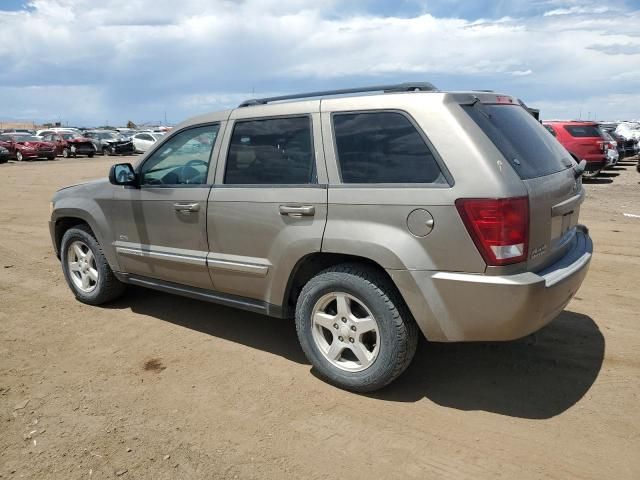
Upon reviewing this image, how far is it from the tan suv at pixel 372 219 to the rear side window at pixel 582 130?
12.9 m

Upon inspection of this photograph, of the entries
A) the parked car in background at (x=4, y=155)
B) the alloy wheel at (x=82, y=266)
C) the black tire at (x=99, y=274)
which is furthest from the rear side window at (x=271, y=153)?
the parked car in background at (x=4, y=155)

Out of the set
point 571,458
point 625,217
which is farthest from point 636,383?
point 625,217

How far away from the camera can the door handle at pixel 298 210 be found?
348 centimetres

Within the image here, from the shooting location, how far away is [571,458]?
2.79m

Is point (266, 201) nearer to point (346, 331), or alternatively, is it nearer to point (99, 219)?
point (346, 331)

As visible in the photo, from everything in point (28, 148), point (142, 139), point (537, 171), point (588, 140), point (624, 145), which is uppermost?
point (537, 171)

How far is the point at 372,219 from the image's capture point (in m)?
3.23

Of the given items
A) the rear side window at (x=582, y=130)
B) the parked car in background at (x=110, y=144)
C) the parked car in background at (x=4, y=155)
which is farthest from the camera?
the parked car in background at (x=110, y=144)

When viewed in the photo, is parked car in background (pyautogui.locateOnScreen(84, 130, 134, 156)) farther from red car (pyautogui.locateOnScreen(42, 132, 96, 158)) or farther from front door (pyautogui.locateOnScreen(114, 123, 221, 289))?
front door (pyautogui.locateOnScreen(114, 123, 221, 289))

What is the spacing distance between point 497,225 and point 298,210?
1.27 meters

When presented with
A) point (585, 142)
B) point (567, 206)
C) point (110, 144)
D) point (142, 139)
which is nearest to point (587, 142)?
point (585, 142)

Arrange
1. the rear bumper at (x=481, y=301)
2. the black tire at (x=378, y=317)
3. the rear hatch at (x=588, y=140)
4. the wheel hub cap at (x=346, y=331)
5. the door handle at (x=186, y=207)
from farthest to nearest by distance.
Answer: the rear hatch at (x=588, y=140)
the door handle at (x=186, y=207)
the wheel hub cap at (x=346, y=331)
the black tire at (x=378, y=317)
the rear bumper at (x=481, y=301)

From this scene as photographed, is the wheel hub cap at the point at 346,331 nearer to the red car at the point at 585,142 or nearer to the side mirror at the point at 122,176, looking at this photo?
the side mirror at the point at 122,176

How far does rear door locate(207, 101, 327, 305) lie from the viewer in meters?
3.54
